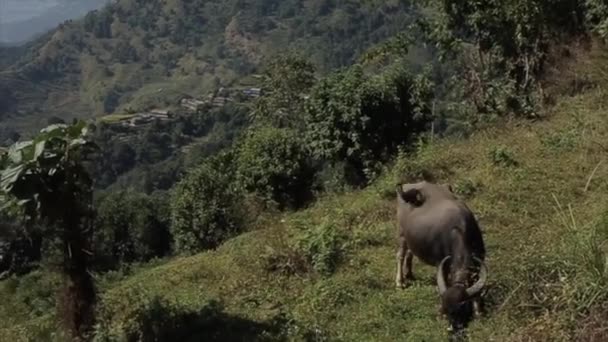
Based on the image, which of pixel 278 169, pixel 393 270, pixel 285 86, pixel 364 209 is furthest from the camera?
pixel 285 86

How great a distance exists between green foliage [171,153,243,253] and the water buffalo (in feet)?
59.9

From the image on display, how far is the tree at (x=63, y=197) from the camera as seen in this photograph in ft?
19.1

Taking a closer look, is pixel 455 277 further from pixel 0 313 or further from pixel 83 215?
pixel 0 313

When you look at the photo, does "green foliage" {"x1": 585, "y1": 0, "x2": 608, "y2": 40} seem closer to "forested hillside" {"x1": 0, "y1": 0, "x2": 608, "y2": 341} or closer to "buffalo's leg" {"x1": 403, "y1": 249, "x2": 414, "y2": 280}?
"forested hillside" {"x1": 0, "y1": 0, "x2": 608, "y2": 341}

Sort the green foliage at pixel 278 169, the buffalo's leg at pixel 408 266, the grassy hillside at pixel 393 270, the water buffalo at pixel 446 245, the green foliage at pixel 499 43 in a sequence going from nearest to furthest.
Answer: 1. the grassy hillside at pixel 393 270
2. the water buffalo at pixel 446 245
3. the buffalo's leg at pixel 408 266
4. the green foliage at pixel 499 43
5. the green foliage at pixel 278 169

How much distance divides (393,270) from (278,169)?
15.1 m

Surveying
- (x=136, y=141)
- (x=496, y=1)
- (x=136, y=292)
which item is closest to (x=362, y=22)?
(x=136, y=141)

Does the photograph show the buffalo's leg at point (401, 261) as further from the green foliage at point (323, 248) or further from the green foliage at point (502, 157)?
the green foliage at point (502, 157)

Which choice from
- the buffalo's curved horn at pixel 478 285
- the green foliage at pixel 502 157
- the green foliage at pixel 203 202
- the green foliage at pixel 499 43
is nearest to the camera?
the buffalo's curved horn at pixel 478 285

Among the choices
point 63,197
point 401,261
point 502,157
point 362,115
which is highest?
point 63,197

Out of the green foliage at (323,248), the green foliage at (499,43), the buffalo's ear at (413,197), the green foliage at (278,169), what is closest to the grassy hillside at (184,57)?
the green foliage at (278,169)

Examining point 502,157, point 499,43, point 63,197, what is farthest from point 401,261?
point 499,43

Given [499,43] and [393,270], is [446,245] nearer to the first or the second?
[393,270]

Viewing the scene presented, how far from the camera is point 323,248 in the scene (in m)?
8.31
